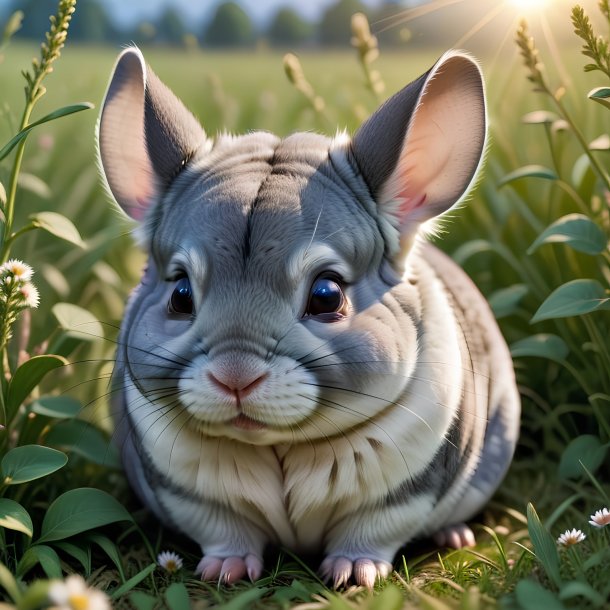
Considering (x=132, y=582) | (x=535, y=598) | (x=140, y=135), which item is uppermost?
(x=140, y=135)

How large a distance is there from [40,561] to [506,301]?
2.56 meters

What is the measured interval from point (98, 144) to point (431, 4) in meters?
1.97

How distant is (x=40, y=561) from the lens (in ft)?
11.1

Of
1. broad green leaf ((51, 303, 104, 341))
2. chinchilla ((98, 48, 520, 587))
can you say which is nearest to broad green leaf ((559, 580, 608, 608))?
chinchilla ((98, 48, 520, 587))

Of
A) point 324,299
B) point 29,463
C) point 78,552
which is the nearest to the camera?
point 324,299

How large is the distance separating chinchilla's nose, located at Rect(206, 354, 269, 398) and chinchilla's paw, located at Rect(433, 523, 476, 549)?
4.73ft

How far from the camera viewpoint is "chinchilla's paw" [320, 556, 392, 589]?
11.5 feet

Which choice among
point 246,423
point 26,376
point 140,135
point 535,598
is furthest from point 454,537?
point 140,135

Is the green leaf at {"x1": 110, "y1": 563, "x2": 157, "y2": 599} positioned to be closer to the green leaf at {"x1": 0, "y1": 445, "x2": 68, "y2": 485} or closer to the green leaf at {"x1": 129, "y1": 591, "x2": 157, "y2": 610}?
the green leaf at {"x1": 129, "y1": 591, "x2": 157, "y2": 610}

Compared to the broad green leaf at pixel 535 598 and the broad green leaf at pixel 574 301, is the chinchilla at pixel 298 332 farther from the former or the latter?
the broad green leaf at pixel 535 598

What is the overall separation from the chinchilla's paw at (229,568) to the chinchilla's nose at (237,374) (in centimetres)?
88

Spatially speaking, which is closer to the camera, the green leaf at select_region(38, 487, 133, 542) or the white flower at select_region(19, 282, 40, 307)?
the white flower at select_region(19, 282, 40, 307)

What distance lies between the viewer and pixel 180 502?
3.69m

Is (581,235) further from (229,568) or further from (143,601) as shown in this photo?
(143,601)
